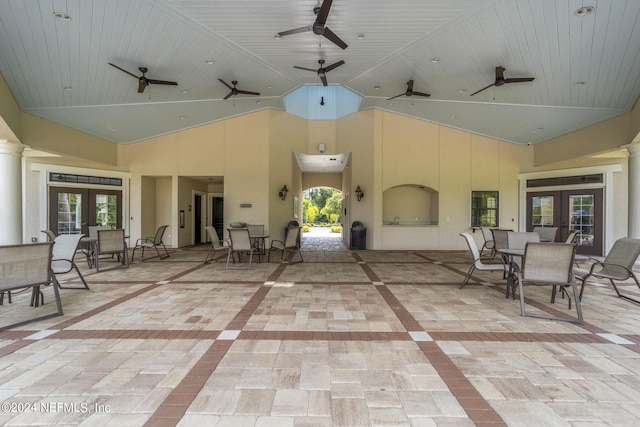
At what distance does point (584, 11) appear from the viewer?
4.42 metres

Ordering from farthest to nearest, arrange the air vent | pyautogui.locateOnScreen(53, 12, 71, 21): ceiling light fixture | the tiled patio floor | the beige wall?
the beige wall
the air vent
pyautogui.locateOnScreen(53, 12, 71, 21): ceiling light fixture
the tiled patio floor

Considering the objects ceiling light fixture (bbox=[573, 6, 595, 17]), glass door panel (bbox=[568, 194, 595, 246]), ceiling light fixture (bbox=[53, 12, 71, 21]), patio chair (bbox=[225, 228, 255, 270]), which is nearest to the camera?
ceiling light fixture (bbox=[573, 6, 595, 17])

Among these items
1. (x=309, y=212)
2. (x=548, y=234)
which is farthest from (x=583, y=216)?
(x=309, y=212)

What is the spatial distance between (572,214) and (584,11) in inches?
279

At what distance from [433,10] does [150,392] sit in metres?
6.13

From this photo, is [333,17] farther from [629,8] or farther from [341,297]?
[341,297]

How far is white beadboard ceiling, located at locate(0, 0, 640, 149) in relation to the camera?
15.5ft

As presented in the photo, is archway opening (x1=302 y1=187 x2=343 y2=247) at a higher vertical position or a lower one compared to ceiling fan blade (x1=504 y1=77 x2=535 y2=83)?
lower

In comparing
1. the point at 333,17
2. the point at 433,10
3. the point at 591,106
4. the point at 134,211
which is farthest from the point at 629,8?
the point at 134,211

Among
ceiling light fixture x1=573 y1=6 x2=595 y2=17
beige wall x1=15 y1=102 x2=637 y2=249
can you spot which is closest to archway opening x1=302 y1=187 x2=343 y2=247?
beige wall x1=15 y1=102 x2=637 y2=249

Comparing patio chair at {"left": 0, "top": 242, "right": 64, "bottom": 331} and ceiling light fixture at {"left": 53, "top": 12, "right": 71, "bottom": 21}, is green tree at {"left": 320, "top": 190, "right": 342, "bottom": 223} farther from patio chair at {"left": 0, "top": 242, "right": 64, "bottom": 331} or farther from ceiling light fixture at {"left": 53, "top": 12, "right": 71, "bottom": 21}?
patio chair at {"left": 0, "top": 242, "right": 64, "bottom": 331}

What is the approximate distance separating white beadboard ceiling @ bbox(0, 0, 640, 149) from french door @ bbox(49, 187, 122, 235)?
7.01 ft

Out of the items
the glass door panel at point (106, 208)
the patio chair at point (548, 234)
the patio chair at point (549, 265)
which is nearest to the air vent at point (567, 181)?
the patio chair at point (548, 234)

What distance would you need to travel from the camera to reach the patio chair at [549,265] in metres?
3.36
